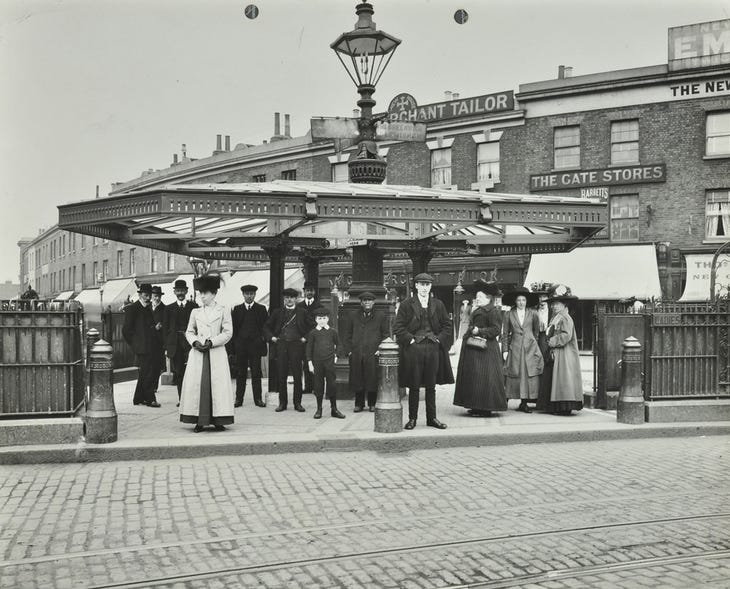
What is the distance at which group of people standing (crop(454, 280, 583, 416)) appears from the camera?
391 inches

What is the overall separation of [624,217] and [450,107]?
7772 millimetres

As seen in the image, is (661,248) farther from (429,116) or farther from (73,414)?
(73,414)

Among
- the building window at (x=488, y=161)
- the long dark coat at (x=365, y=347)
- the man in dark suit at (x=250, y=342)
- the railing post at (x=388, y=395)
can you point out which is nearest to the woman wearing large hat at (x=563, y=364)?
the long dark coat at (x=365, y=347)

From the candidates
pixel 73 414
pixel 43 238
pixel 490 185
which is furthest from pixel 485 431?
pixel 43 238

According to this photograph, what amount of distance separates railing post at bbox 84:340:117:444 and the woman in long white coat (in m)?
0.96

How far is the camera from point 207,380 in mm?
→ 8852

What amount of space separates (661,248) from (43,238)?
156 feet

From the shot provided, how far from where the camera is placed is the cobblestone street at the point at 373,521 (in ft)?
15.3

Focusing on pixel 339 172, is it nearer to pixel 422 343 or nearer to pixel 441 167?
pixel 441 167

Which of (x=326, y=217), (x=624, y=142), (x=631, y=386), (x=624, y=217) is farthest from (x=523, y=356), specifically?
(x=624, y=142)

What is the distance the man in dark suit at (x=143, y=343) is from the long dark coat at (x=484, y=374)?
4.60m

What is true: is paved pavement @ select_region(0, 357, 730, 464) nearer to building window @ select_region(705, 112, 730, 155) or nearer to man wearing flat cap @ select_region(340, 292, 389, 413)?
man wearing flat cap @ select_region(340, 292, 389, 413)

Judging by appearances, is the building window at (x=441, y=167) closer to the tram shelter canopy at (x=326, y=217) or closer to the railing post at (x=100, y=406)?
the tram shelter canopy at (x=326, y=217)

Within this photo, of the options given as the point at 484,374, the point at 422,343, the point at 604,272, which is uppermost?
the point at 604,272
